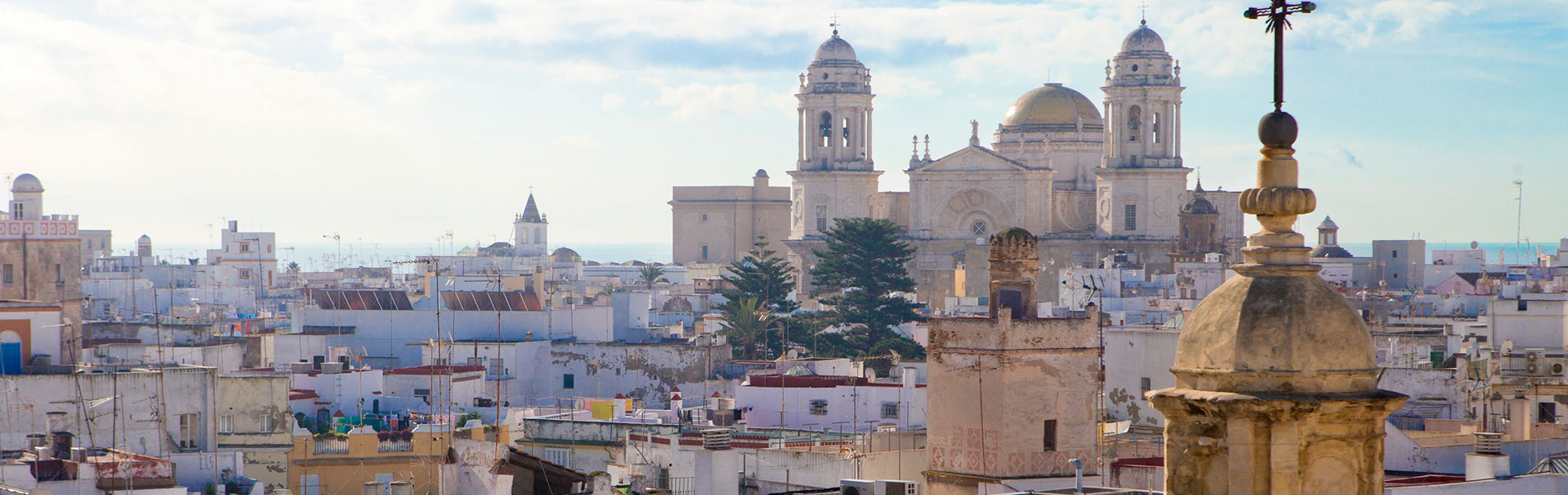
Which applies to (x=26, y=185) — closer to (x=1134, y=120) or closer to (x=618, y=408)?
(x=618, y=408)

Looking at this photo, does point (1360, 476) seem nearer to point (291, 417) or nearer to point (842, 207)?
point (291, 417)

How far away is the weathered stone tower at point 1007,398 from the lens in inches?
577

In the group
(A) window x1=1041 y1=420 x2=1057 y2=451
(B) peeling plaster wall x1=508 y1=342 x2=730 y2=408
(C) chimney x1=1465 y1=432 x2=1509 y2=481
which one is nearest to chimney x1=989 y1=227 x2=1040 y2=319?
(A) window x1=1041 y1=420 x2=1057 y2=451

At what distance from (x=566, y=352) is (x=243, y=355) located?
542 cm

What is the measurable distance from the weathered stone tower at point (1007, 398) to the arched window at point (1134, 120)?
1799 inches

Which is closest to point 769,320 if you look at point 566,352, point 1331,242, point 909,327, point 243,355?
→ point 909,327

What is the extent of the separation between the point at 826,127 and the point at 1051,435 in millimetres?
47432

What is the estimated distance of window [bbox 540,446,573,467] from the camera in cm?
2270

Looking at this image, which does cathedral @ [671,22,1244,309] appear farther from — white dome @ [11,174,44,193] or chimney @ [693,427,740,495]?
chimney @ [693,427,740,495]

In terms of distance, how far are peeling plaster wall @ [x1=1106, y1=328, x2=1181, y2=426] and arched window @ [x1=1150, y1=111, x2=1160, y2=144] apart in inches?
1431

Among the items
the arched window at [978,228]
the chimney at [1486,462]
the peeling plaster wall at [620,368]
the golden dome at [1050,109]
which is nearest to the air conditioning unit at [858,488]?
the chimney at [1486,462]

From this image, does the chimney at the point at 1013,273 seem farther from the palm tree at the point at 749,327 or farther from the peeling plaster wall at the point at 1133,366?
the palm tree at the point at 749,327

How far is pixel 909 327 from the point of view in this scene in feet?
156

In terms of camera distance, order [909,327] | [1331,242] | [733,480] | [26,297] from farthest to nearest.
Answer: [1331,242], [909,327], [26,297], [733,480]
